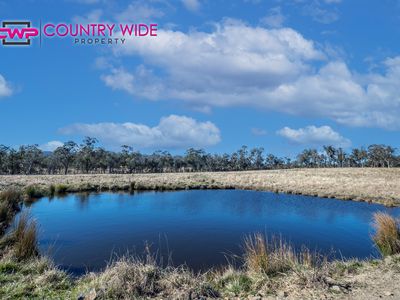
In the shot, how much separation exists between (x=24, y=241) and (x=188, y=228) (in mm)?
9767

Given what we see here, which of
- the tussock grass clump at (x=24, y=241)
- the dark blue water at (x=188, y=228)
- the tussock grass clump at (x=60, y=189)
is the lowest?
the dark blue water at (x=188, y=228)

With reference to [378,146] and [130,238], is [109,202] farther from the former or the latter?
[378,146]

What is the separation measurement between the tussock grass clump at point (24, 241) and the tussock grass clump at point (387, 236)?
34.0ft

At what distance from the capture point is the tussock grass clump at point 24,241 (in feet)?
27.2

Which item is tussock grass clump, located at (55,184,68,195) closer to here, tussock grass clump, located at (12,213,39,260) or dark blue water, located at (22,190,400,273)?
dark blue water, located at (22,190,400,273)

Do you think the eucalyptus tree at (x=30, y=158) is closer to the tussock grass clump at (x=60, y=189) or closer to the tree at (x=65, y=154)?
the tree at (x=65, y=154)

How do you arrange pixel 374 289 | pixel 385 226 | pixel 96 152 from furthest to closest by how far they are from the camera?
pixel 96 152 < pixel 385 226 < pixel 374 289

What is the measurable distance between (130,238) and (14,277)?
8.01m

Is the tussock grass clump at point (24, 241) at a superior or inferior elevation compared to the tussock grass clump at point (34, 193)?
superior

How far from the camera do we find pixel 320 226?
61.1 ft

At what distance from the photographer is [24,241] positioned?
8492 mm

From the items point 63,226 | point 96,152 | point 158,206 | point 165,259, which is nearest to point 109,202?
point 158,206

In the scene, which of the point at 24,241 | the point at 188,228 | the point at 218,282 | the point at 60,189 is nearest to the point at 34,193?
the point at 60,189

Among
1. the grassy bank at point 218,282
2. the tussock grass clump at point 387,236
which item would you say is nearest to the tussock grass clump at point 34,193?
the grassy bank at point 218,282
